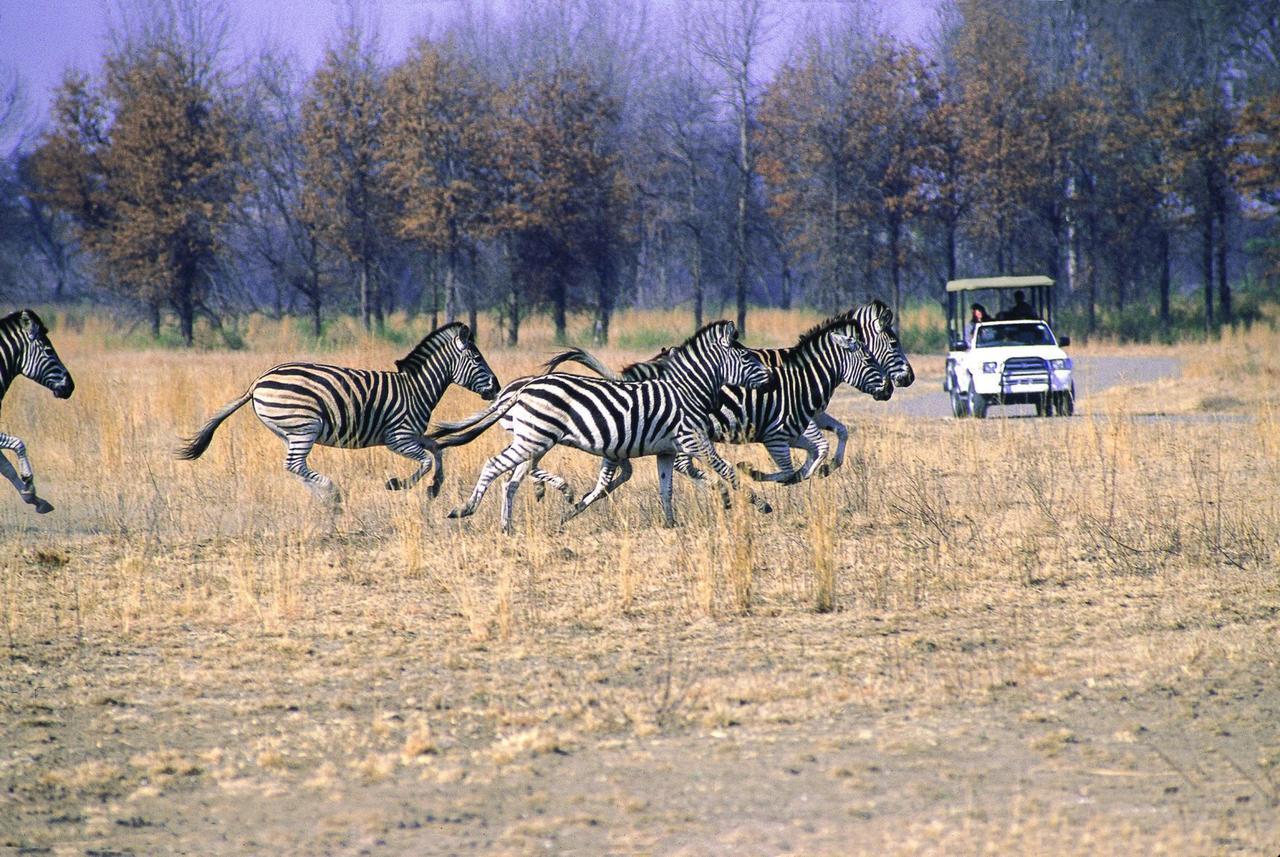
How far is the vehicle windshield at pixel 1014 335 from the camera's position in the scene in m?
21.3

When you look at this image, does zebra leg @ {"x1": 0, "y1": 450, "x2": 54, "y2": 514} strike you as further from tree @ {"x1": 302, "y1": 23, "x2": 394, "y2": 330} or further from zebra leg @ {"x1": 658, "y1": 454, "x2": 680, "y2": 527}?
tree @ {"x1": 302, "y1": 23, "x2": 394, "y2": 330}

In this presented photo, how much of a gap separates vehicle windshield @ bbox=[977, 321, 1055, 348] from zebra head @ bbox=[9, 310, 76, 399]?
13.2 metres

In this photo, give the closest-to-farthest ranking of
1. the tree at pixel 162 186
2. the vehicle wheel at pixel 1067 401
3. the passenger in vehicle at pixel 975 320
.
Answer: the vehicle wheel at pixel 1067 401 → the passenger in vehicle at pixel 975 320 → the tree at pixel 162 186

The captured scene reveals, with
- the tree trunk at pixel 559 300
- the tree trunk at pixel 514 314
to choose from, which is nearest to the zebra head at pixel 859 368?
the tree trunk at pixel 514 314

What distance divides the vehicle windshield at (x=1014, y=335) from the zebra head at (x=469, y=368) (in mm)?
10298

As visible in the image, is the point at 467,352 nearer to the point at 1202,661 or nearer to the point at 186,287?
the point at 1202,661

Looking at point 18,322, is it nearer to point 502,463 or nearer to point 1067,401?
point 502,463

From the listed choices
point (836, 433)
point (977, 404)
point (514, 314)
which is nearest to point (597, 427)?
point (836, 433)

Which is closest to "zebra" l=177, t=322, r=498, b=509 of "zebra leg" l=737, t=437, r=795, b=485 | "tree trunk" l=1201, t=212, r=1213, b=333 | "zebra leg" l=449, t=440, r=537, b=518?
"zebra leg" l=449, t=440, r=537, b=518

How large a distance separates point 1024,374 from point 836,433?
851 centimetres

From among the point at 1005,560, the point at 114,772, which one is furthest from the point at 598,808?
the point at 1005,560

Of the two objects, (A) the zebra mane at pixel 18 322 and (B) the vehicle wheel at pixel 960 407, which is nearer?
(A) the zebra mane at pixel 18 322

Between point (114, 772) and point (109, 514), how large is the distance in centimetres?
676

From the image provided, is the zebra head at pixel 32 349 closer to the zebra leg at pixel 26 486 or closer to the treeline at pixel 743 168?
the zebra leg at pixel 26 486
